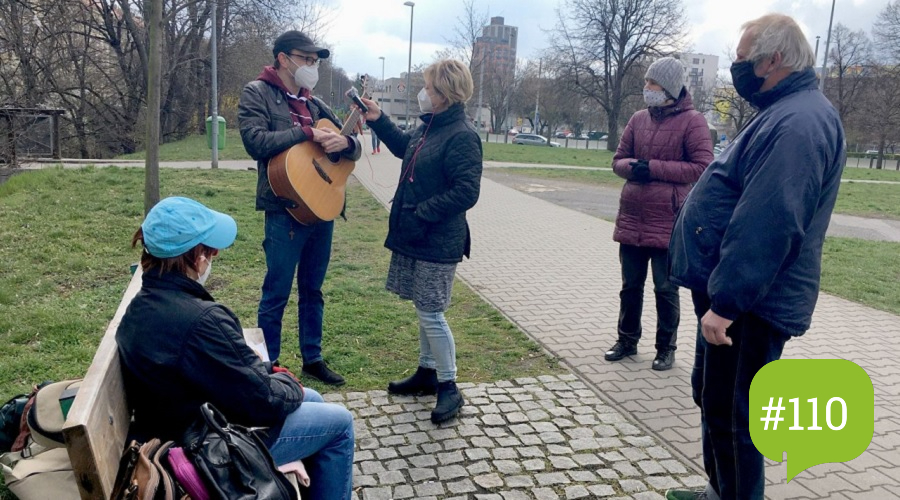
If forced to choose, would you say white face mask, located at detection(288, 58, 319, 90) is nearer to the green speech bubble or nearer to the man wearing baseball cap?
the man wearing baseball cap

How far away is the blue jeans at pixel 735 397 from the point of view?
2.78 meters

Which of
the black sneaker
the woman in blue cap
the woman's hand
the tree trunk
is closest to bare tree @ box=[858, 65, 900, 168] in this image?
the tree trunk

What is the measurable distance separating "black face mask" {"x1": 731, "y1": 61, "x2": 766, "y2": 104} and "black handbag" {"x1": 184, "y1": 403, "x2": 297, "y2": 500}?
2.28 meters

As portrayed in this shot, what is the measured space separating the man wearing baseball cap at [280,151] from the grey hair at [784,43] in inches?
99.6

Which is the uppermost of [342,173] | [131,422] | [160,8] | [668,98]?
[160,8]

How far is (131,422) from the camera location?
8.35ft

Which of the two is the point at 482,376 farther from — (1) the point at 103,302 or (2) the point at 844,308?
(2) the point at 844,308

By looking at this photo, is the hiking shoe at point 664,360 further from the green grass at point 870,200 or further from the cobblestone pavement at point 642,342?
the green grass at point 870,200

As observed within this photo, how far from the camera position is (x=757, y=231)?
8.46ft

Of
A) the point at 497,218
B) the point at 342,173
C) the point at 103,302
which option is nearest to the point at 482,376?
the point at 342,173

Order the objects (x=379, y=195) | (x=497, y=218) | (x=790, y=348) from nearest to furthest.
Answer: (x=790, y=348)
(x=497, y=218)
(x=379, y=195)

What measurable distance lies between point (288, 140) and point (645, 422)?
269 centimetres

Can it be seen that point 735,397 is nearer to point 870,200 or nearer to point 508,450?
point 508,450

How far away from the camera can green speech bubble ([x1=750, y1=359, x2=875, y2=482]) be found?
9.39ft
